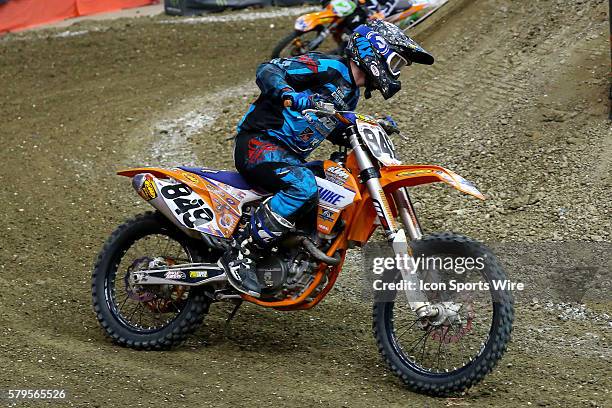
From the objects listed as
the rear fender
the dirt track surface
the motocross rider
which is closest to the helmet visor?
the motocross rider

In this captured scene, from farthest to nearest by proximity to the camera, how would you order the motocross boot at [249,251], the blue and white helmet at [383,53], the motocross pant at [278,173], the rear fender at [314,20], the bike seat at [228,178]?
1. the rear fender at [314,20]
2. the bike seat at [228,178]
3. the motocross boot at [249,251]
4. the motocross pant at [278,173]
5. the blue and white helmet at [383,53]

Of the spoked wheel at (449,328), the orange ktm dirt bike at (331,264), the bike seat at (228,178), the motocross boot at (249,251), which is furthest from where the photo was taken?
the bike seat at (228,178)

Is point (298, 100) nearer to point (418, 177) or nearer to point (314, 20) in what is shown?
point (418, 177)

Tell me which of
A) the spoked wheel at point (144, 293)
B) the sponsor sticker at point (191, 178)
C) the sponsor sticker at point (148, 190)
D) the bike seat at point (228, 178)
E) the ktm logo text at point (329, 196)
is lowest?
the spoked wheel at point (144, 293)

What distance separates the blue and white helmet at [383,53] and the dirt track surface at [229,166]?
1.70m

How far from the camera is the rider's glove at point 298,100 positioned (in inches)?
205

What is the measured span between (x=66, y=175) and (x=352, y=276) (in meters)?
3.38

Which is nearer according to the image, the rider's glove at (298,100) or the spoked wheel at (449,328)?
the spoked wheel at (449,328)

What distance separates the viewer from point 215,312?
6645mm

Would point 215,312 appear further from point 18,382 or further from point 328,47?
point 328,47

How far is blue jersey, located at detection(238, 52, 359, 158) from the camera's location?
5551mm

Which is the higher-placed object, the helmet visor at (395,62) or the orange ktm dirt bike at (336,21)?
the helmet visor at (395,62)

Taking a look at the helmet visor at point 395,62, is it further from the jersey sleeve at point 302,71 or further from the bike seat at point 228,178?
the bike seat at point 228,178

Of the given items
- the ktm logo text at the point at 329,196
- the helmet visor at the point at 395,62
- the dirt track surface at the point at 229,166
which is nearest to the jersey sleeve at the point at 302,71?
the helmet visor at the point at 395,62
